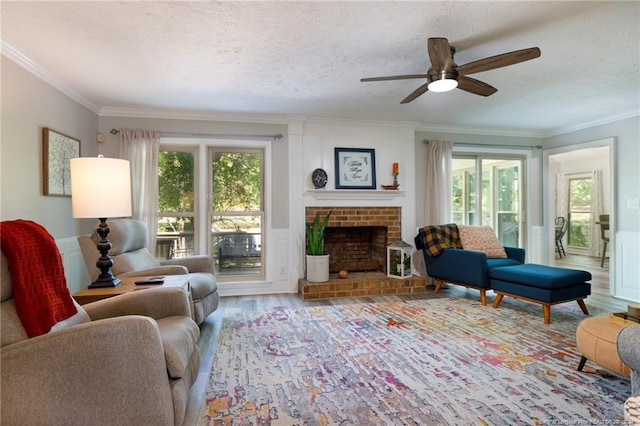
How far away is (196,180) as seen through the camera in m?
4.07

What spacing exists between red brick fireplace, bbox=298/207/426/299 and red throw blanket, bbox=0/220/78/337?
2.71 meters

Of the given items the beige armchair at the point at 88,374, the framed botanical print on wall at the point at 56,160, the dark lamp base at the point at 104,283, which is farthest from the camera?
the framed botanical print on wall at the point at 56,160

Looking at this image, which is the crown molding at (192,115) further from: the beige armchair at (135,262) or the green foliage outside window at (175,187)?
the beige armchair at (135,262)

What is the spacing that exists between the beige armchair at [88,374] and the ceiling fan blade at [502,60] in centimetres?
238

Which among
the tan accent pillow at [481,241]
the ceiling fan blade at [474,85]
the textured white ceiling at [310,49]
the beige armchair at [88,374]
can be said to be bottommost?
the beige armchair at [88,374]

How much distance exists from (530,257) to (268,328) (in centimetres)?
433

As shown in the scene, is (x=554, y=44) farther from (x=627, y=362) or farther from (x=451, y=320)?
(x=451, y=320)

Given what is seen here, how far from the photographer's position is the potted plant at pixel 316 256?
401 centimetres

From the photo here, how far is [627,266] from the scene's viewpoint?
397cm

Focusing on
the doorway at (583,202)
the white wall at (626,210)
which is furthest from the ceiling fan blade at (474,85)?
the doorway at (583,202)

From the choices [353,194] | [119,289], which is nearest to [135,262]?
[119,289]

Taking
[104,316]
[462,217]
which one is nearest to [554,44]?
[462,217]

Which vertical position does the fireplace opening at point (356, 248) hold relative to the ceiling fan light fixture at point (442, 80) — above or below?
below

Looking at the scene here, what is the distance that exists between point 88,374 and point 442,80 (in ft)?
8.15
